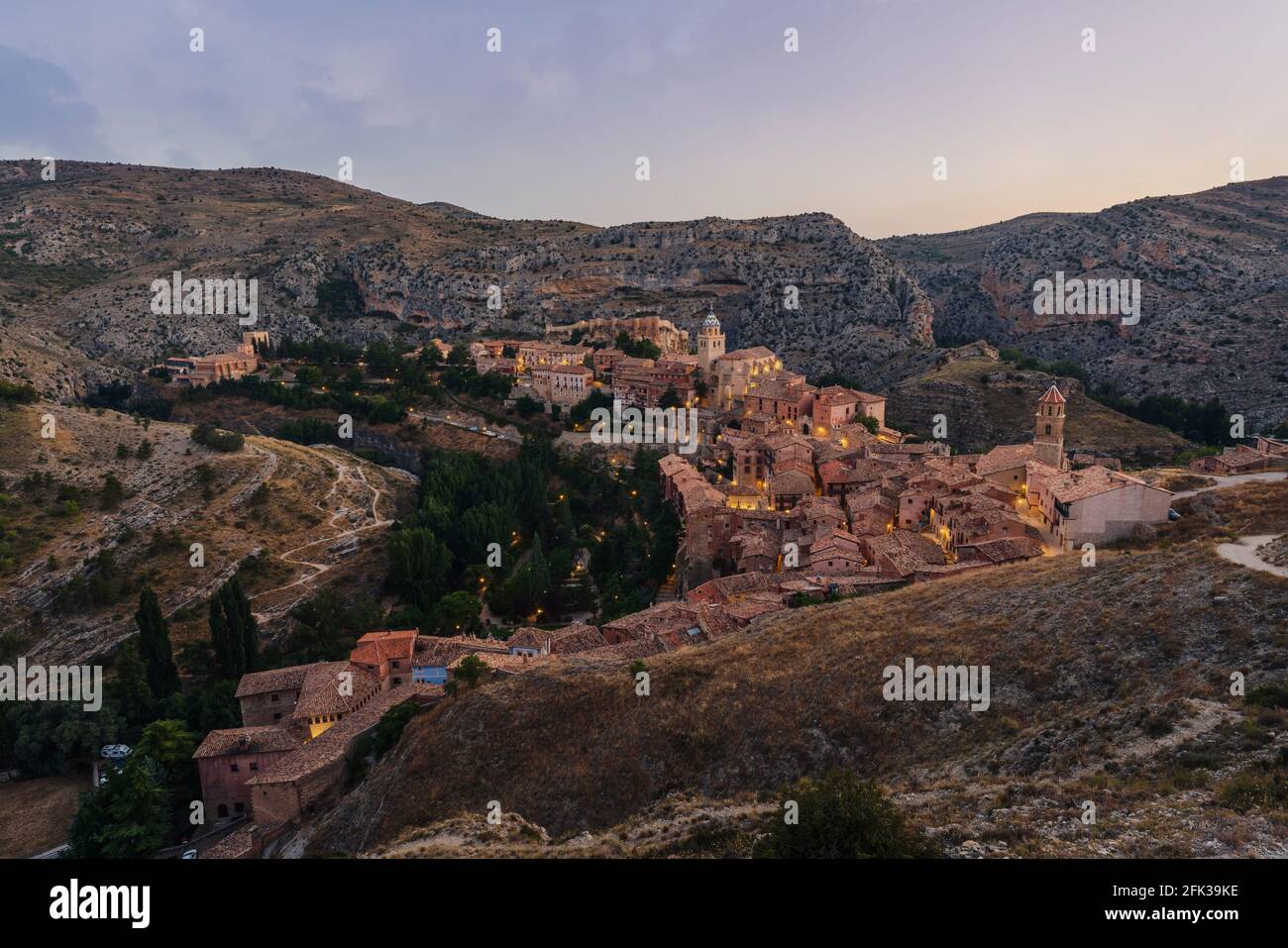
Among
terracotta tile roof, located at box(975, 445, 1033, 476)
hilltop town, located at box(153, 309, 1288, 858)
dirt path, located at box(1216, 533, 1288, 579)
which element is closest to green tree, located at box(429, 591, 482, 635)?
hilltop town, located at box(153, 309, 1288, 858)

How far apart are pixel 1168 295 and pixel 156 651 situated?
451 ft

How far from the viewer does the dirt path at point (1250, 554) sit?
2238 centimetres

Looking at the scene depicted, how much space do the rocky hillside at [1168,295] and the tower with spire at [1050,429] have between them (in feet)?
170

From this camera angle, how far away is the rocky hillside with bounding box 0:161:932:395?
119062 mm

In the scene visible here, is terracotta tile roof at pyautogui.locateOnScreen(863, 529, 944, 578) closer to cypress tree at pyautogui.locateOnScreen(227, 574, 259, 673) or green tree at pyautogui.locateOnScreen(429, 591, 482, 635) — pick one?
green tree at pyautogui.locateOnScreen(429, 591, 482, 635)

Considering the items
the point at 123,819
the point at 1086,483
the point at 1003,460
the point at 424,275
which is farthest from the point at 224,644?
the point at 424,275

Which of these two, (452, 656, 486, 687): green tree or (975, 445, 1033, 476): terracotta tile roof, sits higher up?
(975, 445, 1033, 476): terracotta tile roof

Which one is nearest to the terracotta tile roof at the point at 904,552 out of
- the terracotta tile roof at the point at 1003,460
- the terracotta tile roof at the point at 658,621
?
the terracotta tile roof at the point at 1003,460

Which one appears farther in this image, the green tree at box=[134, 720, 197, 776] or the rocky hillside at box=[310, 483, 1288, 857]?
the green tree at box=[134, 720, 197, 776]

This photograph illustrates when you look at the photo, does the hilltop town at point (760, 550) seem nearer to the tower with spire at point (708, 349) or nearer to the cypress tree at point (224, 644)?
the cypress tree at point (224, 644)

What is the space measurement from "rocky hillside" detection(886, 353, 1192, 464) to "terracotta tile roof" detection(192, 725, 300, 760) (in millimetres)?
73389

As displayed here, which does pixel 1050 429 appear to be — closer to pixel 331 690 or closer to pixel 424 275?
pixel 331 690

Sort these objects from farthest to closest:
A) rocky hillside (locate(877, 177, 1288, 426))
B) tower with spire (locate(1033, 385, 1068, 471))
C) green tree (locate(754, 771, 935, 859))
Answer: rocky hillside (locate(877, 177, 1288, 426))
tower with spire (locate(1033, 385, 1068, 471))
green tree (locate(754, 771, 935, 859))

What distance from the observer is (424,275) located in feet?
461
